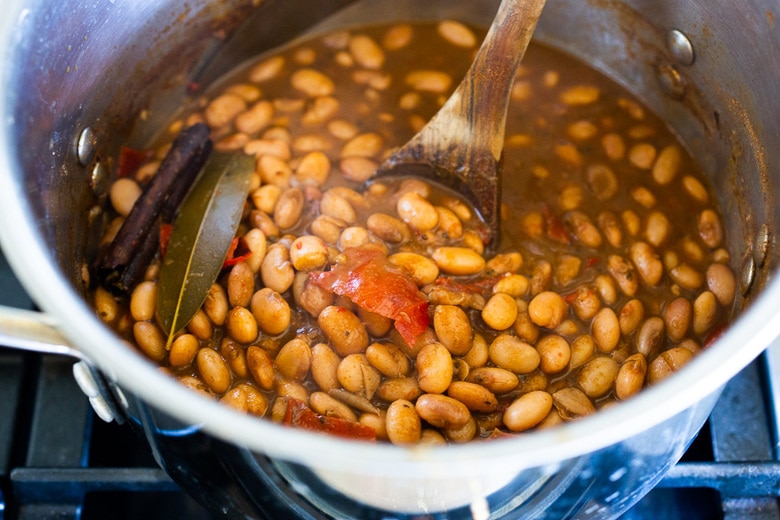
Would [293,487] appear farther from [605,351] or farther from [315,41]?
[315,41]

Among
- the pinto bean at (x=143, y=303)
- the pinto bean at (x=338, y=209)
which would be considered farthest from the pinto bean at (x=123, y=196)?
the pinto bean at (x=338, y=209)

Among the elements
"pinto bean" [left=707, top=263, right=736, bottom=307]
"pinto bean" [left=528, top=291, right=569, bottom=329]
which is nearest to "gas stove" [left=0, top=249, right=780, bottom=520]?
"pinto bean" [left=707, top=263, right=736, bottom=307]

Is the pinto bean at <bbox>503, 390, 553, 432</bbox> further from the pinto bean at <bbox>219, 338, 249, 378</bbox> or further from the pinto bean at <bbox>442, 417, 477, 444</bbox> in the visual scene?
the pinto bean at <bbox>219, 338, 249, 378</bbox>

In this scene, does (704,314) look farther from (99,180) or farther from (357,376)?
(99,180)

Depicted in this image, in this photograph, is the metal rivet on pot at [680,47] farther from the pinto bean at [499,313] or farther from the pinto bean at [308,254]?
the pinto bean at [308,254]

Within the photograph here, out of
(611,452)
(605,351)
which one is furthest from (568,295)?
(611,452)

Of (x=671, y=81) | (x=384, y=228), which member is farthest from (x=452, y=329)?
(x=671, y=81)
